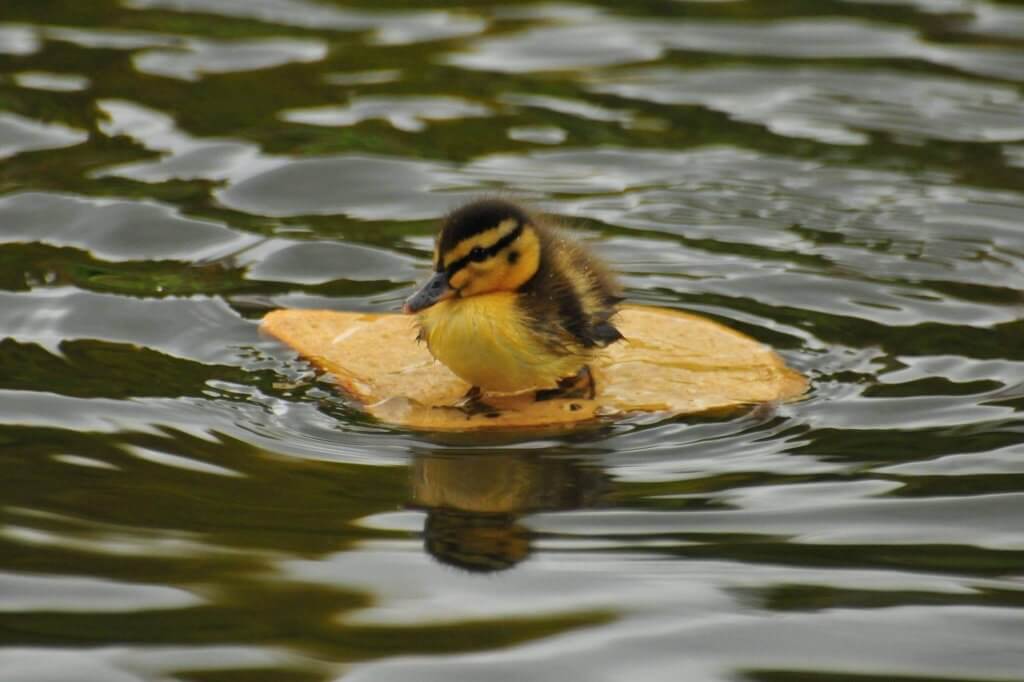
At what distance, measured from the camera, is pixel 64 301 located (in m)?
6.54

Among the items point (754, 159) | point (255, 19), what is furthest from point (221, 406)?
point (255, 19)

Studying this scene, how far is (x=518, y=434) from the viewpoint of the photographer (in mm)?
5418

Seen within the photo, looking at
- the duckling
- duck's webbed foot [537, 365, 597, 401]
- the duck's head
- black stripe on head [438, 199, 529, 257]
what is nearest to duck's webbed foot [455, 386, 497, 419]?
the duckling

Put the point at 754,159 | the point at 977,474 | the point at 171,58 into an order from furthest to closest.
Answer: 1. the point at 171,58
2. the point at 754,159
3. the point at 977,474

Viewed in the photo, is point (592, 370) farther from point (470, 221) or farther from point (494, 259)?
point (470, 221)

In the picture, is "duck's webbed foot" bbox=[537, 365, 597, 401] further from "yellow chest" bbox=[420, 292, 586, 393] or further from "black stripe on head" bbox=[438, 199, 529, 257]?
"black stripe on head" bbox=[438, 199, 529, 257]

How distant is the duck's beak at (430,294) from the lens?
18.4 feet

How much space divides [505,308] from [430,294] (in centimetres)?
25

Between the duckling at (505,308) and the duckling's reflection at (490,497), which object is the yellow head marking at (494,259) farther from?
the duckling's reflection at (490,497)

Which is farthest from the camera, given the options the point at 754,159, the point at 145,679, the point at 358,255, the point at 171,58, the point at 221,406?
the point at 171,58

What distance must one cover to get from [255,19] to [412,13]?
1.00m

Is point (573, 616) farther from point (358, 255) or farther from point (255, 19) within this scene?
point (255, 19)

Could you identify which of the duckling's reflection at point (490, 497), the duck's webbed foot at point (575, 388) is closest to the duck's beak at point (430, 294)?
the duck's webbed foot at point (575, 388)

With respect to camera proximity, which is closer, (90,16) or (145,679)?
(145,679)
